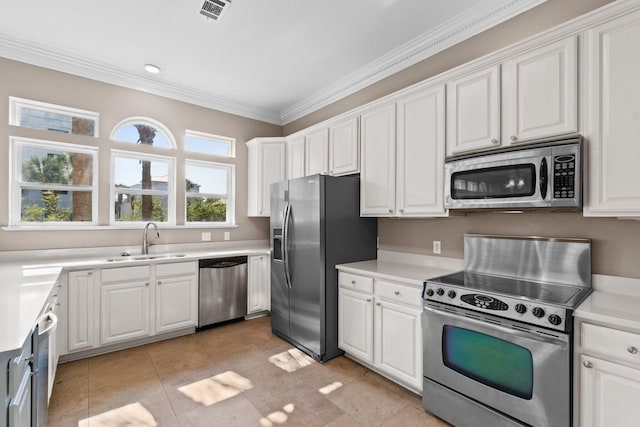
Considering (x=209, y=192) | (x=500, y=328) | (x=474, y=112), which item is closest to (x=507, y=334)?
(x=500, y=328)

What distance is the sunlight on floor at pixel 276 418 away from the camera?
82.4 inches

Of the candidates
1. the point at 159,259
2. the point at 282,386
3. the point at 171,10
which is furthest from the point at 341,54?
the point at 282,386

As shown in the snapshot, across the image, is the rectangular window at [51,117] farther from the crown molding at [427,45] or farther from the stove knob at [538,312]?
the stove knob at [538,312]

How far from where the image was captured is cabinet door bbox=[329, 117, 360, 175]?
3262 millimetres

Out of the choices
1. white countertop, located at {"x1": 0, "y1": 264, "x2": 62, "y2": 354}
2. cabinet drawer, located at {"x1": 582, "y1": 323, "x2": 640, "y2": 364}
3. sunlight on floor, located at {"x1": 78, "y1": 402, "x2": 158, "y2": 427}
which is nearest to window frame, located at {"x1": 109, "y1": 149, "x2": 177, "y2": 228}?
white countertop, located at {"x1": 0, "y1": 264, "x2": 62, "y2": 354}

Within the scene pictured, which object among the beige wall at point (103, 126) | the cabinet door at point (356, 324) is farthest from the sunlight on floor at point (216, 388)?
the beige wall at point (103, 126)

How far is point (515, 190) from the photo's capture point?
2.03 meters

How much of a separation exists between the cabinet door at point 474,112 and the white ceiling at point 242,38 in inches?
28.8

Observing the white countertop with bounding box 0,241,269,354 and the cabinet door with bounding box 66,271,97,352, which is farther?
the cabinet door with bounding box 66,271,97,352

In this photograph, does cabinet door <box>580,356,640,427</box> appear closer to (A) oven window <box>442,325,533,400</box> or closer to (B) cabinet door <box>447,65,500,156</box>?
(A) oven window <box>442,325,533,400</box>

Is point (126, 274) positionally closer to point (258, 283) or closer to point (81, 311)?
point (81, 311)

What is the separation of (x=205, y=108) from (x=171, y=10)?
1.82 meters

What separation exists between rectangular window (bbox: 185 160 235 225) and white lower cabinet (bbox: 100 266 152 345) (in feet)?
4.03

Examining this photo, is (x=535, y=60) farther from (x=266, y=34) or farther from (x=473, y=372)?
(x=266, y=34)
